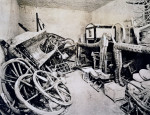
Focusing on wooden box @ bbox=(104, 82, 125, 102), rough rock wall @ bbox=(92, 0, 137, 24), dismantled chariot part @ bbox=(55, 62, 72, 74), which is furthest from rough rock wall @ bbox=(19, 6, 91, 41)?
wooden box @ bbox=(104, 82, 125, 102)

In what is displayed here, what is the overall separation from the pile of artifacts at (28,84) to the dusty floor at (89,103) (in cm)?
31

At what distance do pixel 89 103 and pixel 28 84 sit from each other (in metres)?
1.84

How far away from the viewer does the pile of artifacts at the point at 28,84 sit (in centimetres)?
282

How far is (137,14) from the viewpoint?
16.4ft

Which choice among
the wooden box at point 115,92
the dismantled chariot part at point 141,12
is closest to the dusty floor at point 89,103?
the wooden box at point 115,92

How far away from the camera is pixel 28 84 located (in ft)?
10.6

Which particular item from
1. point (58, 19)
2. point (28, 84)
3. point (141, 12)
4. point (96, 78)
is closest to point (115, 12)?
point (141, 12)

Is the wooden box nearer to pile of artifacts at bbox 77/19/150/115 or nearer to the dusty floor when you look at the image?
pile of artifacts at bbox 77/19/150/115

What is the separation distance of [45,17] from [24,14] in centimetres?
129

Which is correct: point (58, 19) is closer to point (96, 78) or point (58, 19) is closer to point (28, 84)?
point (96, 78)

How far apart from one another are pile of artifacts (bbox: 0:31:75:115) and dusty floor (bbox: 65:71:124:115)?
1.03 feet

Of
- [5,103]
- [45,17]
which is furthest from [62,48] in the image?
[5,103]

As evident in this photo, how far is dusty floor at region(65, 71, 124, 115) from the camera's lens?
3313 mm

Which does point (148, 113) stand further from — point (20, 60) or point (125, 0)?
point (125, 0)
